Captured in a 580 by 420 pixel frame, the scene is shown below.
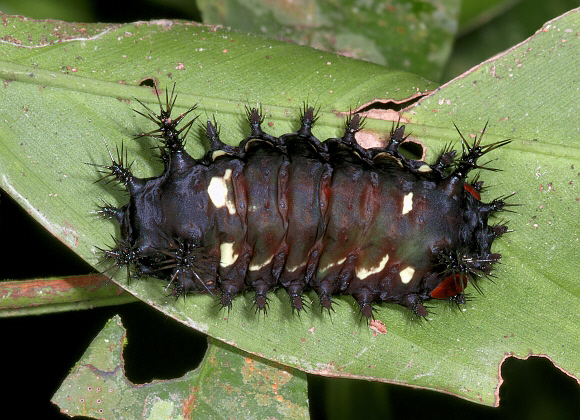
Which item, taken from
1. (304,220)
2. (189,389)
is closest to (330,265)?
(304,220)

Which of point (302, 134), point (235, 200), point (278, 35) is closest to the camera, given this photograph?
point (235, 200)

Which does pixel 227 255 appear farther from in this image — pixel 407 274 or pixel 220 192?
pixel 407 274

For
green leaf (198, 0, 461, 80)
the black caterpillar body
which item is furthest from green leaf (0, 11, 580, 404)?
green leaf (198, 0, 461, 80)

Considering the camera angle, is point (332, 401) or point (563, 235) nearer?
point (563, 235)

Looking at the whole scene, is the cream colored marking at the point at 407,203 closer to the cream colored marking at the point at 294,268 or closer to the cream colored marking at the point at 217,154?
the cream colored marking at the point at 294,268

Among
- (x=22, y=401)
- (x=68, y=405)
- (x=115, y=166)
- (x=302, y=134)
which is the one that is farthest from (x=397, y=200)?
(x=22, y=401)

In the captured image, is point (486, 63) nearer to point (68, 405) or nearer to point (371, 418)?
point (371, 418)

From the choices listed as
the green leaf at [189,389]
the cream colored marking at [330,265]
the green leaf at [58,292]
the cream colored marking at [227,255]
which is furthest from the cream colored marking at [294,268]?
the green leaf at [58,292]

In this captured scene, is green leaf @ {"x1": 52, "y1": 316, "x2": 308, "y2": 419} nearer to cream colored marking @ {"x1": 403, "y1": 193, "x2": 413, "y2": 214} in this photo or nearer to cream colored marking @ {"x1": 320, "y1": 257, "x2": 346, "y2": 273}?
cream colored marking @ {"x1": 320, "y1": 257, "x2": 346, "y2": 273}
